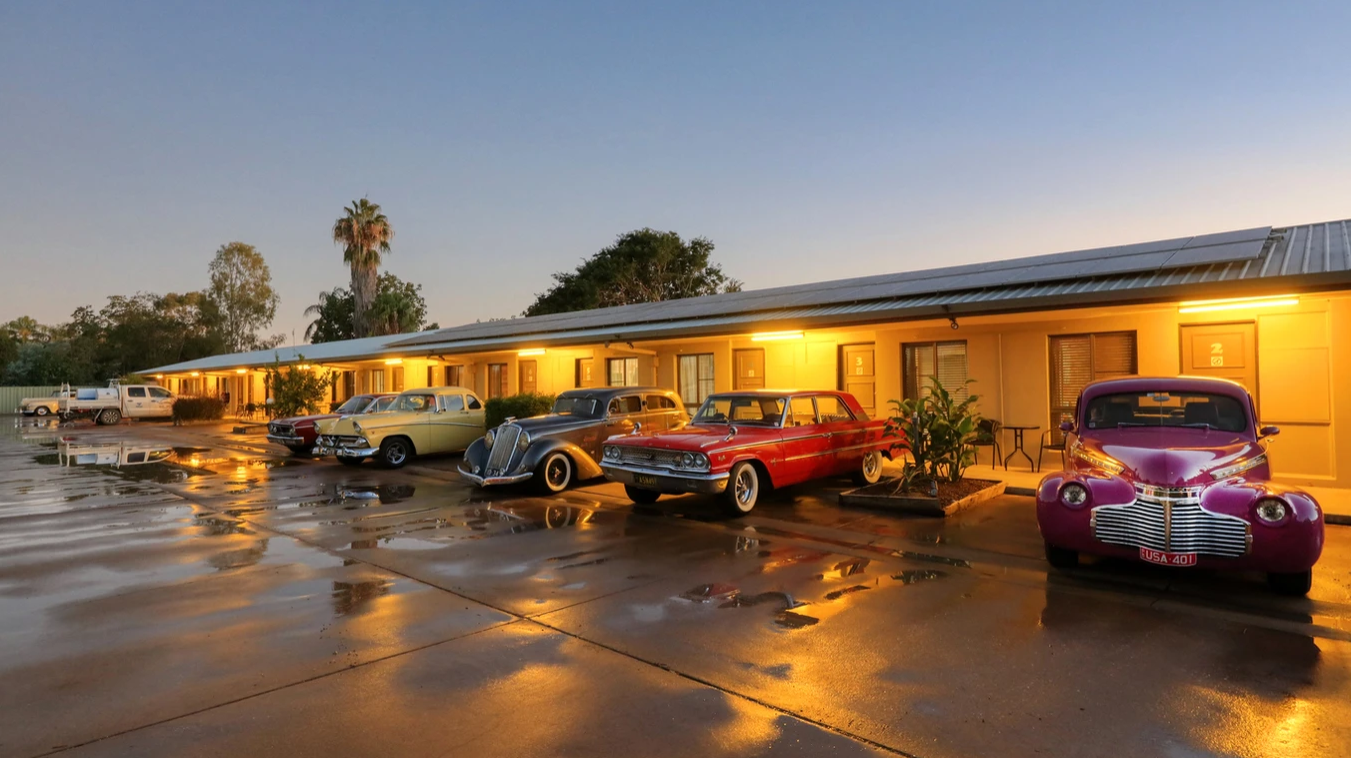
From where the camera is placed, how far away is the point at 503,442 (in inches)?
434

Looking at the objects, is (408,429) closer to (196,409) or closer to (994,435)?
(994,435)

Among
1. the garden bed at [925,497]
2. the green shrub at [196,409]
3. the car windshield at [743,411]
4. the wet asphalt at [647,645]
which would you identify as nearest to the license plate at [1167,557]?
the wet asphalt at [647,645]

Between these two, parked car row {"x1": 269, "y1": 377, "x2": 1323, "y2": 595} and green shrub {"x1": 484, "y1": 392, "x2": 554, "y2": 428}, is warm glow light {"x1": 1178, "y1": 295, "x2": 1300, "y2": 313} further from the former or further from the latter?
green shrub {"x1": 484, "y1": 392, "x2": 554, "y2": 428}

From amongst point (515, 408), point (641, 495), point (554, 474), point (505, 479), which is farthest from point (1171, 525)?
point (515, 408)

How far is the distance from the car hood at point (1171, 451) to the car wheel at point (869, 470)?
4278 mm

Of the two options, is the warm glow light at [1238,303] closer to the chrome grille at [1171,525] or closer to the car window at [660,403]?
the chrome grille at [1171,525]

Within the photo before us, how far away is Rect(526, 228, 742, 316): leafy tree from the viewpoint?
45750 mm

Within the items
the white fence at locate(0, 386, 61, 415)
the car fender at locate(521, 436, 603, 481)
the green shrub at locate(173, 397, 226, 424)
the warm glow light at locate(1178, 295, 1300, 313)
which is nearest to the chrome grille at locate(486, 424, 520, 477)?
the car fender at locate(521, 436, 603, 481)

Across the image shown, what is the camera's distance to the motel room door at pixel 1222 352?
10633 millimetres

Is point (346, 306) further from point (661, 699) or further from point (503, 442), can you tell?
point (661, 699)

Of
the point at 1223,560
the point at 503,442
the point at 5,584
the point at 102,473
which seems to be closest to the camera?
the point at 1223,560

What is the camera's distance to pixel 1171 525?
5.49m

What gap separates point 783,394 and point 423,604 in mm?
5897

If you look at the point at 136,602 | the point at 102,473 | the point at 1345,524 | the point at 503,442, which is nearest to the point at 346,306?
the point at 102,473
